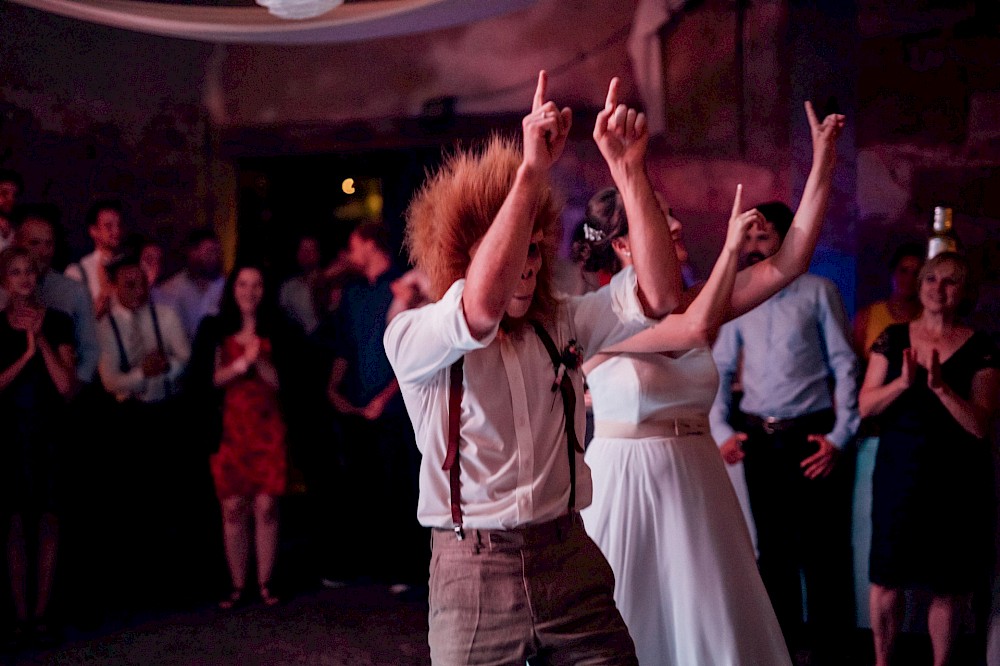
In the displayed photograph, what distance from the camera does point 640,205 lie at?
189 centimetres

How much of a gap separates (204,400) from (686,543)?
9.96ft

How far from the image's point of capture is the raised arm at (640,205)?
1886 mm

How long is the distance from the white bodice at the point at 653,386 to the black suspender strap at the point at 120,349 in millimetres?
3289

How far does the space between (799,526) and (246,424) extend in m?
2.47

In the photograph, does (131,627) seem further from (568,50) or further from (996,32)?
(996,32)

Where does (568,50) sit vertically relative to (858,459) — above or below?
above

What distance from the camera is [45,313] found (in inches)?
180

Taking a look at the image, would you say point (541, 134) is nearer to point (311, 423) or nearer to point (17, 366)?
point (17, 366)

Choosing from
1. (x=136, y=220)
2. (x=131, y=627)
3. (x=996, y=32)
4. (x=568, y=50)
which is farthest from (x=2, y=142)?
(x=996, y=32)

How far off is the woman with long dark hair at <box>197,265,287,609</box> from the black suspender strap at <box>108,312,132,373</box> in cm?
56

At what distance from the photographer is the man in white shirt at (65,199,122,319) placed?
17.7ft

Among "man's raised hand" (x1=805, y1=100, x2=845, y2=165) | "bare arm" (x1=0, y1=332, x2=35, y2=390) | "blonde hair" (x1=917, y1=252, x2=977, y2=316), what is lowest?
"bare arm" (x1=0, y1=332, x2=35, y2=390)

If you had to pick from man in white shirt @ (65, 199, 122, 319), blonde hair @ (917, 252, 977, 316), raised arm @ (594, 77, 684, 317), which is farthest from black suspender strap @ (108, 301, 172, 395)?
raised arm @ (594, 77, 684, 317)

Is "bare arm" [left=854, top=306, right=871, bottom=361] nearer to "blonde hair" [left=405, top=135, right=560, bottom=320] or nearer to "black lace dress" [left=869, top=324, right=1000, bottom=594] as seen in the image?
"black lace dress" [left=869, top=324, right=1000, bottom=594]
